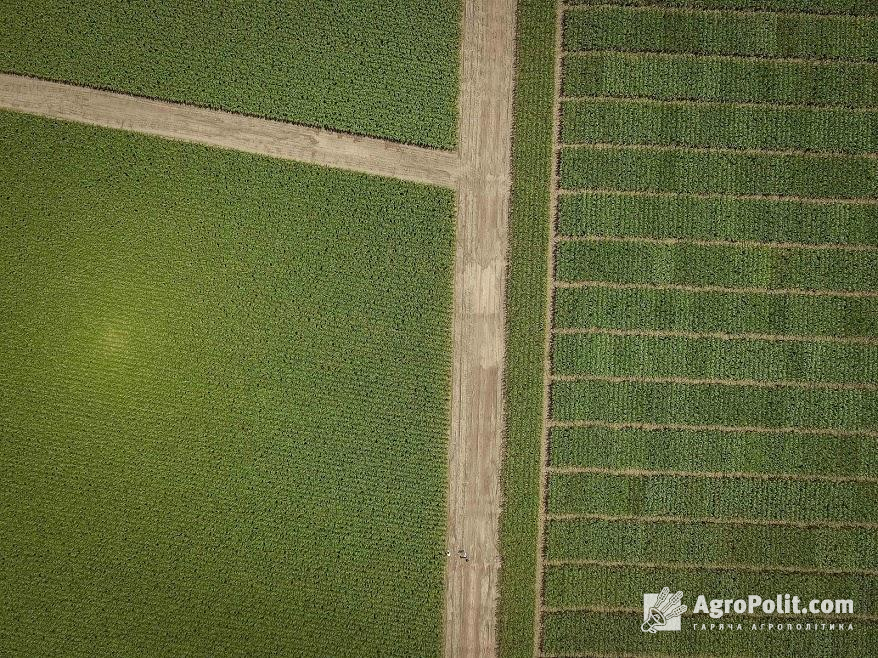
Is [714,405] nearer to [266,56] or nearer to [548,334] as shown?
[548,334]

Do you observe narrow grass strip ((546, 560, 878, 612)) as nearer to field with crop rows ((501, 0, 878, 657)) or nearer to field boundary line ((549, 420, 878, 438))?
field with crop rows ((501, 0, 878, 657))

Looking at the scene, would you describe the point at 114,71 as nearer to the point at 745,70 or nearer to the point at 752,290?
the point at 745,70

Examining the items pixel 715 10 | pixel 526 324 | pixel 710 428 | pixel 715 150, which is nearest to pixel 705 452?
pixel 710 428

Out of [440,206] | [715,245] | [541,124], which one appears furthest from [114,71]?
[715,245]

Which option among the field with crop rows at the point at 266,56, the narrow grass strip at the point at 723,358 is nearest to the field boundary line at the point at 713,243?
the narrow grass strip at the point at 723,358

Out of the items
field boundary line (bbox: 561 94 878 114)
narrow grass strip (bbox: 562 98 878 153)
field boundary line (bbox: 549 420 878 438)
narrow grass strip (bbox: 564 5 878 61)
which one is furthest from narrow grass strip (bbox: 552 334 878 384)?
narrow grass strip (bbox: 564 5 878 61)

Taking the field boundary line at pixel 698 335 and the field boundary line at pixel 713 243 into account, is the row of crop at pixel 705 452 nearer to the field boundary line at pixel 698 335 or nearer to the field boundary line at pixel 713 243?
the field boundary line at pixel 698 335
